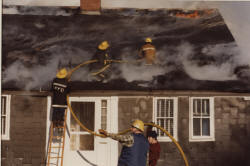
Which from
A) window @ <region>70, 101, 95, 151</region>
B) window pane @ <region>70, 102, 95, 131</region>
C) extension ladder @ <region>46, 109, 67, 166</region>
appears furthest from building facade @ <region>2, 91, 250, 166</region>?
window pane @ <region>70, 102, 95, 131</region>

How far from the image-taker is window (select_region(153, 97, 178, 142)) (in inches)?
353

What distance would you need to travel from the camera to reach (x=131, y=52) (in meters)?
9.02

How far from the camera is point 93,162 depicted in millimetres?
8836

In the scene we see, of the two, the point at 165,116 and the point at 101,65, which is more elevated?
the point at 101,65

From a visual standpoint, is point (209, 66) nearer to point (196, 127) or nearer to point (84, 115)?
point (196, 127)

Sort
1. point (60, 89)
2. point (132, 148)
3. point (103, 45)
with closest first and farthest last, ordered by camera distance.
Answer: point (132, 148) → point (60, 89) → point (103, 45)

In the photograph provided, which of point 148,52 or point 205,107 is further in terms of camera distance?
point 205,107

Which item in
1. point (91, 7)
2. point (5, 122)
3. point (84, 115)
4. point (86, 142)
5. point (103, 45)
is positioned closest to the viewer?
point (5, 122)

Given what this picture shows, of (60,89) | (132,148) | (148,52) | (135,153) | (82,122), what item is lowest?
(135,153)

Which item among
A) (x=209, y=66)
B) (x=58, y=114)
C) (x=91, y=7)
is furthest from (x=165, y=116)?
(x=91, y=7)

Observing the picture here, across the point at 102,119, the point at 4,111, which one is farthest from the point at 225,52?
the point at 4,111

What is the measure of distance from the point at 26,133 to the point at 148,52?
377 cm

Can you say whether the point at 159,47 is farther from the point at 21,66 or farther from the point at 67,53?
the point at 21,66

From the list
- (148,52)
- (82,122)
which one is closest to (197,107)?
(148,52)
